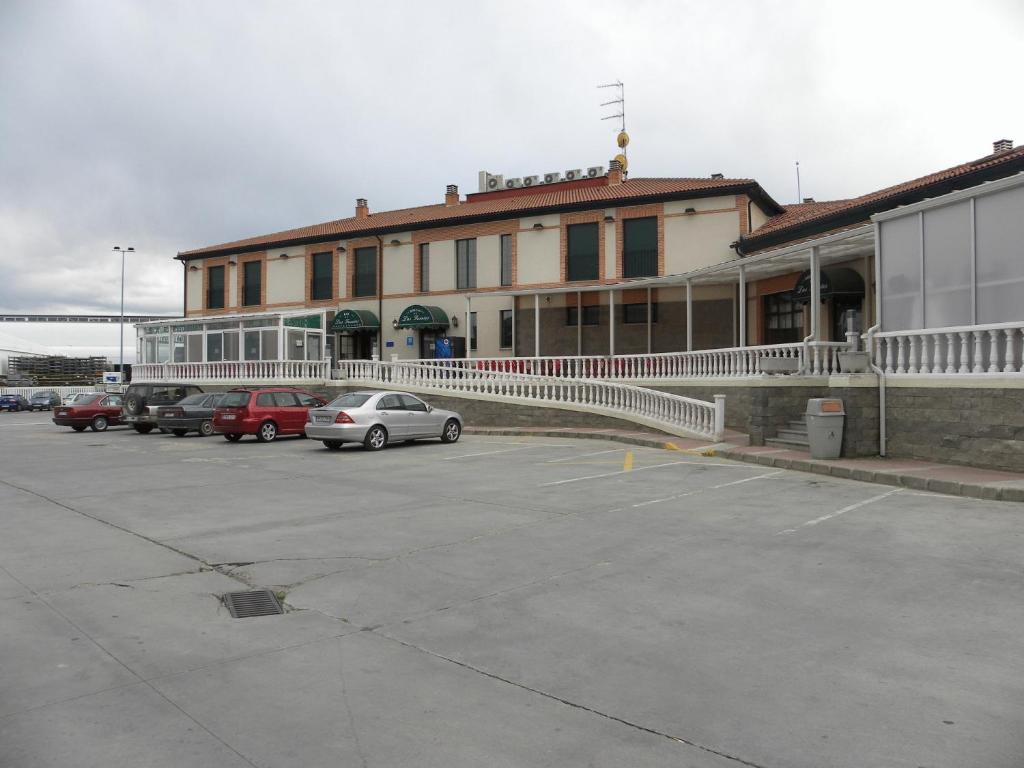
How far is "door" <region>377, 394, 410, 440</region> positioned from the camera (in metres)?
18.0

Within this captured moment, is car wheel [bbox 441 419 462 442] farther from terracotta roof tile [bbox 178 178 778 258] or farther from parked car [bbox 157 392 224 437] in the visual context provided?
terracotta roof tile [bbox 178 178 778 258]

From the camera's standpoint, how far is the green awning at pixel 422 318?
32469 millimetres

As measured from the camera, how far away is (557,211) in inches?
1220

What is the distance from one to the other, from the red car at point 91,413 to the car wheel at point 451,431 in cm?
1366

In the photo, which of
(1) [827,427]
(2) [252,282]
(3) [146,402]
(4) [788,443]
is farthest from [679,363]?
(2) [252,282]

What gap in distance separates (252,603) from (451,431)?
13.9 m

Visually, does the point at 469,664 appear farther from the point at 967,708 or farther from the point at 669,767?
the point at 967,708

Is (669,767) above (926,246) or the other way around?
the other way around

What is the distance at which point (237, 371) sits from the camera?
31.6 m

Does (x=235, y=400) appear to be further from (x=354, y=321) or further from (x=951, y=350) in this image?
(x=951, y=350)

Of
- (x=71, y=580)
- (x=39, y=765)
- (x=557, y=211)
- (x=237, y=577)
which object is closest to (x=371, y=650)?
(x=39, y=765)

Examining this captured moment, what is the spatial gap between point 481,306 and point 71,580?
2661 cm

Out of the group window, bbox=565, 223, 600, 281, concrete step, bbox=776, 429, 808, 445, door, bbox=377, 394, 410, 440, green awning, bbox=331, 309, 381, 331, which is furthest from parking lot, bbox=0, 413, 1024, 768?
green awning, bbox=331, 309, 381, 331

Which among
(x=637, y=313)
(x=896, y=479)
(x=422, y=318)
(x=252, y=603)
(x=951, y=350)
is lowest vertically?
(x=252, y=603)
